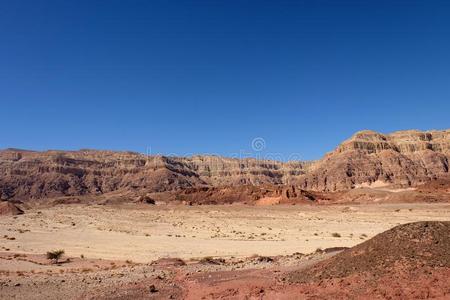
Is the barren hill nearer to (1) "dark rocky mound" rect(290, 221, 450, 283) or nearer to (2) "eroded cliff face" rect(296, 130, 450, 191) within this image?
(1) "dark rocky mound" rect(290, 221, 450, 283)

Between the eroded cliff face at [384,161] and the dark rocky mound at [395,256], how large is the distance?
461 feet

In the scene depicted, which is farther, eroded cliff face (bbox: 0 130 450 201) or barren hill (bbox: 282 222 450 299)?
eroded cliff face (bbox: 0 130 450 201)

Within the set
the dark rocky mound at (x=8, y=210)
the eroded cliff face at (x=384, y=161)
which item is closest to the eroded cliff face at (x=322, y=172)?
the eroded cliff face at (x=384, y=161)

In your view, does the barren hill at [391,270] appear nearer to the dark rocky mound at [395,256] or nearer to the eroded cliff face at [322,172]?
the dark rocky mound at [395,256]

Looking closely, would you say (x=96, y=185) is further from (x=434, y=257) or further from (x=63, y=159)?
(x=434, y=257)

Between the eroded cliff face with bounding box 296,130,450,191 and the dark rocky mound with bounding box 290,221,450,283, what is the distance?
141 metres

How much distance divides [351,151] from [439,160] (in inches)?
1243

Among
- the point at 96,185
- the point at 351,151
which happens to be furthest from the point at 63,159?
the point at 351,151

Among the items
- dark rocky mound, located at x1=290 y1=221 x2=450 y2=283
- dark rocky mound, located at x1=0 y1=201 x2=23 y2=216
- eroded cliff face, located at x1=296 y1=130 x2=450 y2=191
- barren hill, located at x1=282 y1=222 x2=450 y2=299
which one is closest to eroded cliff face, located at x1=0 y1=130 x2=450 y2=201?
eroded cliff face, located at x1=296 y1=130 x2=450 y2=191

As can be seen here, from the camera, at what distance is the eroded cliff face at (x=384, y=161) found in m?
155

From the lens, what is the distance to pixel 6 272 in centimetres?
2089

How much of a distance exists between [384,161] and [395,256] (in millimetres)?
159886

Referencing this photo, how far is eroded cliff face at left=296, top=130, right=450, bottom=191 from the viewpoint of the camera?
155 metres

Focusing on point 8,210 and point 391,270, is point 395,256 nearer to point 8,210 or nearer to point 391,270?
point 391,270
